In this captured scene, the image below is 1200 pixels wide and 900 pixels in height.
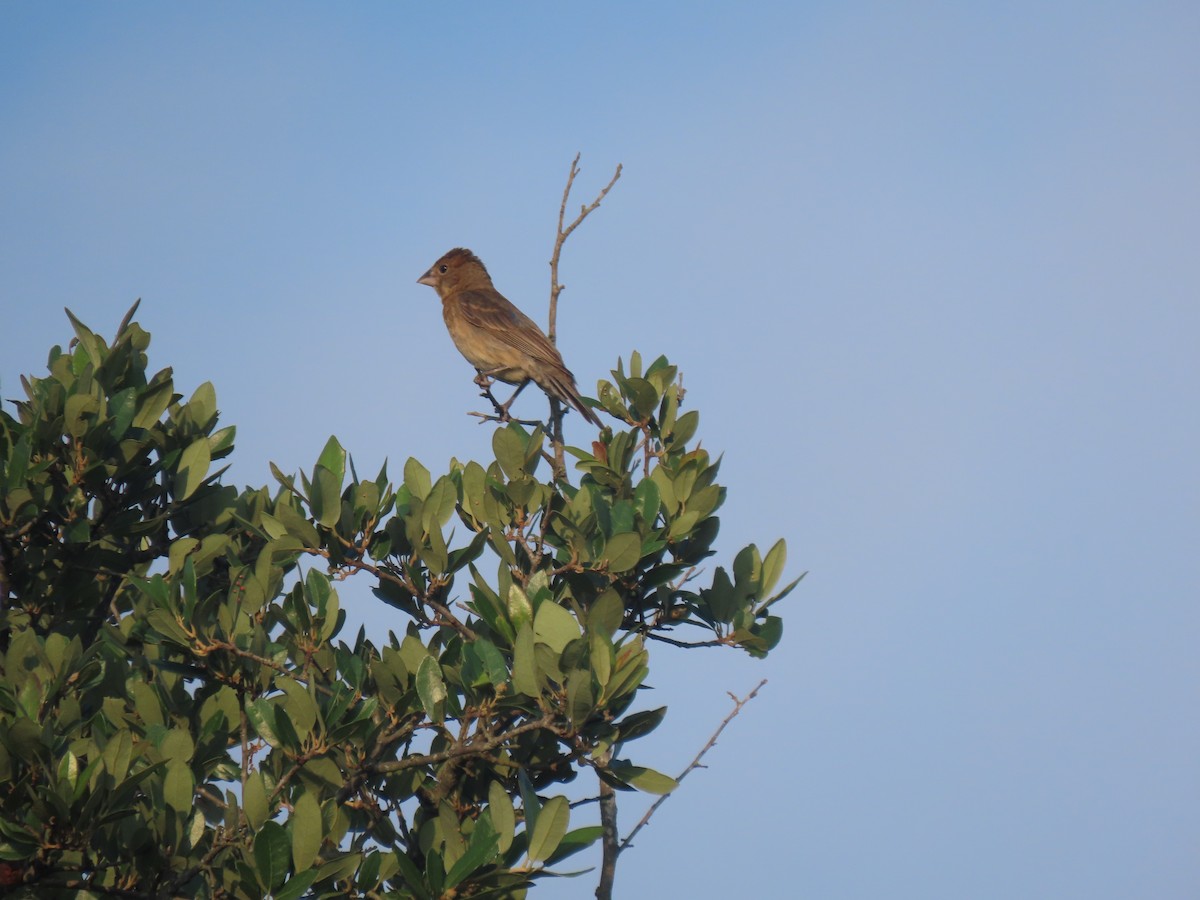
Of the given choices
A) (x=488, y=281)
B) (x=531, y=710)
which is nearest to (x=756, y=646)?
(x=531, y=710)

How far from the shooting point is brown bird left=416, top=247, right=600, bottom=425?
9.25 metres

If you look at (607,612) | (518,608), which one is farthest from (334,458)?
(607,612)

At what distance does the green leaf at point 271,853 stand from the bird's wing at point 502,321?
605 centimetres

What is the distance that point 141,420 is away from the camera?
4.67 metres

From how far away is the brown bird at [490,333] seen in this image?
9250 mm

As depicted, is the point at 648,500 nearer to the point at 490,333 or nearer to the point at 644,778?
the point at 644,778

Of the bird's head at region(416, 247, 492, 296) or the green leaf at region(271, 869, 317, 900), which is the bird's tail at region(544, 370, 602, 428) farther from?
the green leaf at region(271, 869, 317, 900)

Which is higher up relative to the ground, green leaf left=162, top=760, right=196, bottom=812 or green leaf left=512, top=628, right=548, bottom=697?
green leaf left=512, top=628, right=548, bottom=697

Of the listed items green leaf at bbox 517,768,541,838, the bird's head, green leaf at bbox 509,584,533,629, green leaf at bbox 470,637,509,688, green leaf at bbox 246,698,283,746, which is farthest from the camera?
the bird's head

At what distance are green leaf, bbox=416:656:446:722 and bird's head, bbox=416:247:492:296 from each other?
25.4 feet

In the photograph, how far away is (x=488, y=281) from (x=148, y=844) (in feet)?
27.4

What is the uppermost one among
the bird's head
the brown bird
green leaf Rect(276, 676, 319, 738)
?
the bird's head

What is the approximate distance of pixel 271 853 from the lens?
3207 mm

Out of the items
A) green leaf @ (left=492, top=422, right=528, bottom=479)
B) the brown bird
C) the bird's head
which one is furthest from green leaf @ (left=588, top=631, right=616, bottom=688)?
the bird's head
